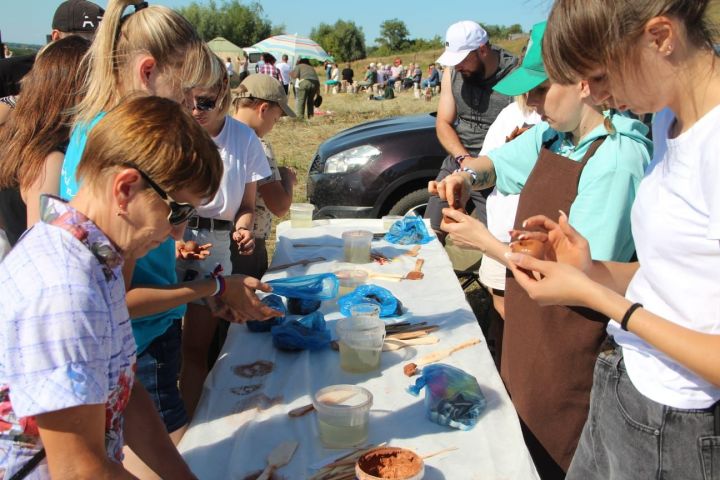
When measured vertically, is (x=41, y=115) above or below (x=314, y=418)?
above

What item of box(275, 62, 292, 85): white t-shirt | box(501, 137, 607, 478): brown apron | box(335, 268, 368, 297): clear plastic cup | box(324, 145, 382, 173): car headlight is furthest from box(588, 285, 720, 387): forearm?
box(275, 62, 292, 85): white t-shirt

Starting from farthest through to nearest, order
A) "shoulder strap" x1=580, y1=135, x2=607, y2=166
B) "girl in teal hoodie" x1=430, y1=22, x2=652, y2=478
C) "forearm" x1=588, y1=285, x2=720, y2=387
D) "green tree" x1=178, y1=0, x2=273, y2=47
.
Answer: "green tree" x1=178, y1=0, x2=273, y2=47 → "shoulder strap" x1=580, y1=135, x2=607, y2=166 → "girl in teal hoodie" x1=430, y1=22, x2=652, y2=478 → "forearm" x1=588, y1=285, x2=720, y2=387

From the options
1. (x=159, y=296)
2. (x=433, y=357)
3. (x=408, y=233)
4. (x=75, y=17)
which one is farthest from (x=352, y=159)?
(x=159, y=296)

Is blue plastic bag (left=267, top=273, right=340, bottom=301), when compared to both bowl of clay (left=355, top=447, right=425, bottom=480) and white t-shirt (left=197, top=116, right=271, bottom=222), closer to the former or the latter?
white t-shirt (left=197, top=116, right=271, bottom=222)

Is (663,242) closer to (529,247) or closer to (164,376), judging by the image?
(529,247)

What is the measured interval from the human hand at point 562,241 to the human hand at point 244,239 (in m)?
1.57

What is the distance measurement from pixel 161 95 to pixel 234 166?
95 cm

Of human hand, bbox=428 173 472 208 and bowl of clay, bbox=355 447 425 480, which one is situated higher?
human hand, bbox=428 173 472 208

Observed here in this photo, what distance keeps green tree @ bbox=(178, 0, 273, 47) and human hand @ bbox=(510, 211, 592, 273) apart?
236 feet

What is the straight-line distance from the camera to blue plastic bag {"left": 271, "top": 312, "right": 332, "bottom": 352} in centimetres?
221

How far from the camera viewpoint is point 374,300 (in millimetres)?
2592

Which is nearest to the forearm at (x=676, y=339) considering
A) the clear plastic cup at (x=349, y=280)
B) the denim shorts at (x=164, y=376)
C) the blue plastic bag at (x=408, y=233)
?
the denim shorts at (x=164, y=376)

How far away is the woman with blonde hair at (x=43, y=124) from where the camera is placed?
217 centimetres

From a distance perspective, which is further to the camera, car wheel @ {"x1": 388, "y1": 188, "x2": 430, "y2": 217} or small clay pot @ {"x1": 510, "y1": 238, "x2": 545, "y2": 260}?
car wheel @ {"x1": 388, "y1": 188, "x2": 430, "y2": 217}
